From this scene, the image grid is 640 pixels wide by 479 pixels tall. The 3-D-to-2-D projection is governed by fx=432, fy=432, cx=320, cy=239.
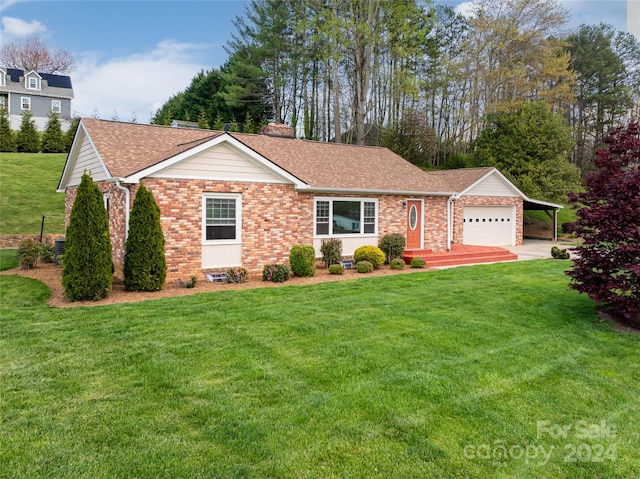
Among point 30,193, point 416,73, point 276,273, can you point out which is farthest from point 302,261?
point 416,73

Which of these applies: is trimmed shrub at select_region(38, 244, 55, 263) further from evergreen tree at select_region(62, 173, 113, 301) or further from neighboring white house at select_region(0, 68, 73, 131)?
neighboring white house at select_region(0, 68, 73, 131)

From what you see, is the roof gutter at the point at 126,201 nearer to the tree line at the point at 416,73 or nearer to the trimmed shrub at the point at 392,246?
the trimmed shrub at the point at 392,246

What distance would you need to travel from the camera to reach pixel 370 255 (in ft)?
46.1

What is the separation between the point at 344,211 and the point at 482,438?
1181 centimetres

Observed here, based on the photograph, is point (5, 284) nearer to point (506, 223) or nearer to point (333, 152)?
point (333, 152)

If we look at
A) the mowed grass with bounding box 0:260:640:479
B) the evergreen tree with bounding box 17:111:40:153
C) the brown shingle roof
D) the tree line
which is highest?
the tree line

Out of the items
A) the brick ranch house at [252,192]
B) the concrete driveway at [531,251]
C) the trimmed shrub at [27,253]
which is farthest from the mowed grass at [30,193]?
the concrete driveway at [531,251]

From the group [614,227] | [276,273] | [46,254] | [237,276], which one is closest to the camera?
[614,227]

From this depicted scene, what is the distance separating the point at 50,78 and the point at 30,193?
26493 mm

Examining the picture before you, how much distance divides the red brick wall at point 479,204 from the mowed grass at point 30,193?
18730 millimetres

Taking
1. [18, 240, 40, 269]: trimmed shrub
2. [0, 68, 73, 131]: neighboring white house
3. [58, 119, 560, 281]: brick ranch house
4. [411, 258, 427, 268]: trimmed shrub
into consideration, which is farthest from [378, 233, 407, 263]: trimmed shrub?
[0, 68, 73, 131]: neighboring white house

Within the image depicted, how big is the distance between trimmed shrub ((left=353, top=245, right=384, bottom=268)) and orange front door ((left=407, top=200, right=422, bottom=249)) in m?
3.11

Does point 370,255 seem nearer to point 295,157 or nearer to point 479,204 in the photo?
point 295,157

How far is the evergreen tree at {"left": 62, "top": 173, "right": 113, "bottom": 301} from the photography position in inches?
348
